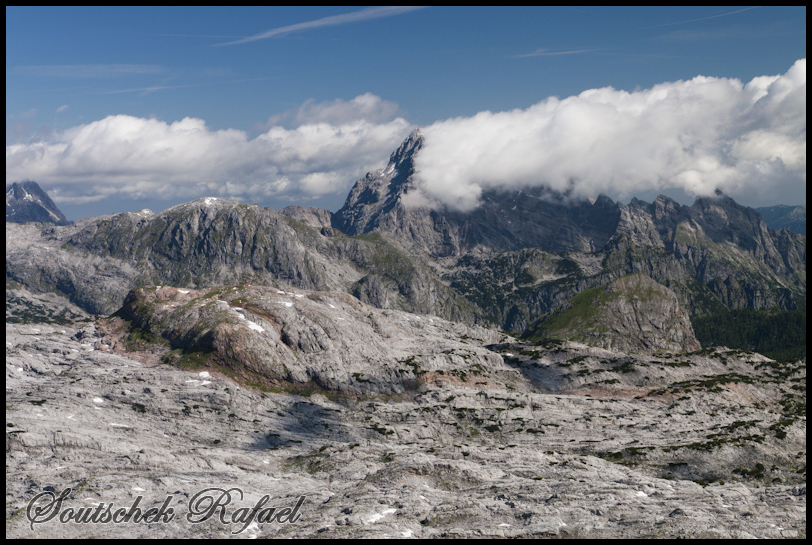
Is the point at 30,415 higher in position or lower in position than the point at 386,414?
higher

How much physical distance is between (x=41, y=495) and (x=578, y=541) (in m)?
92.0

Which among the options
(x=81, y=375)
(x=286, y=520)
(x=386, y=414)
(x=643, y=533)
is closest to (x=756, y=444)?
(x=643, y=533)

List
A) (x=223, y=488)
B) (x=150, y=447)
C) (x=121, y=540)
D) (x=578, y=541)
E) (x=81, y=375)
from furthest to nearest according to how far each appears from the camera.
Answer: (x=81, y=375), (x=150, y=447), (x=223, y=488), (x=578, y=541), (x=121, y=540)

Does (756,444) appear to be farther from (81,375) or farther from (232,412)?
(81,375)

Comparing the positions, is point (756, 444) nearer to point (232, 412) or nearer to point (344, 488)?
point (344, 488)

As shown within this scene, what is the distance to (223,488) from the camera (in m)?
114

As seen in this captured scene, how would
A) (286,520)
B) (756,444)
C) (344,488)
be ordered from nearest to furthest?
(286,520), (344,488), (756,444)

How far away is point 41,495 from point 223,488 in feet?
102

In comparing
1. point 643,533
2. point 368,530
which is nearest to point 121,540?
point 368,530

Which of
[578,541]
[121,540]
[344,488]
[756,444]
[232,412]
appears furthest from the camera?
[232,412]

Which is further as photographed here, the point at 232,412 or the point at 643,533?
the point at 232,412

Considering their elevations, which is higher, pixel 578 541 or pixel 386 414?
pixel 578 541

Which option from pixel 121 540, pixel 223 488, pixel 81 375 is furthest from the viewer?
pixel 81 375

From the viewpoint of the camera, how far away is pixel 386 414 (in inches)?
7785
